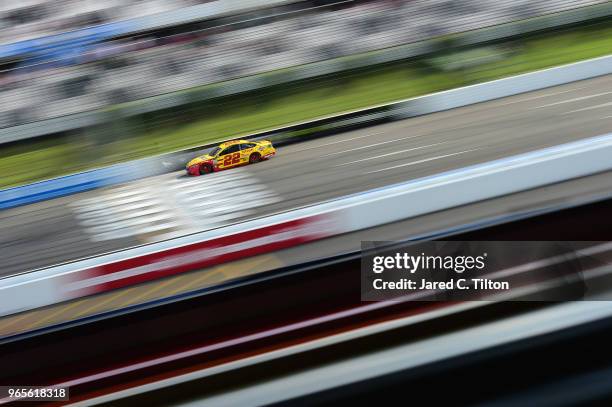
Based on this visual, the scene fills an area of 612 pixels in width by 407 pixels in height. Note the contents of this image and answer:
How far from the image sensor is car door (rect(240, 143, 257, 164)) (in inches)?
502

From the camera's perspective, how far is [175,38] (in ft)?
53.9

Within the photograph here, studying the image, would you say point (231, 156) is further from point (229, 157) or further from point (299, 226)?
point (299, 226)

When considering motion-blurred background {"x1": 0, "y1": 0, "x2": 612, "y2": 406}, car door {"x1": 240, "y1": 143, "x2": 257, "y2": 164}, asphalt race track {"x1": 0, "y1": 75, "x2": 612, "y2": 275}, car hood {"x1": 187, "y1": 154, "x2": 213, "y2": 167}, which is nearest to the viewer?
motion-blurred background {"x1": 0, "y1": 0, "x2": 612, "y2": 406}

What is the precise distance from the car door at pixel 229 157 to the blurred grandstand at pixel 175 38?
3.69 meters

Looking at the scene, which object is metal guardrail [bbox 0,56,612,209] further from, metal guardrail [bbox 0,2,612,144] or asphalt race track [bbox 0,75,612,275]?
metal guardrail [bbox 0,2,612,144]

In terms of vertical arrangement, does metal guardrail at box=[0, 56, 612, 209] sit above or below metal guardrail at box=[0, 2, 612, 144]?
below

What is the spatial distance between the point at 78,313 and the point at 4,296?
0.84m

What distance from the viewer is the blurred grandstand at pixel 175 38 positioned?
1554cm

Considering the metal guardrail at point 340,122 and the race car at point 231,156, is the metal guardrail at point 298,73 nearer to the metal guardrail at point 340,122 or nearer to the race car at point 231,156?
the metal guardrail at point 340,122

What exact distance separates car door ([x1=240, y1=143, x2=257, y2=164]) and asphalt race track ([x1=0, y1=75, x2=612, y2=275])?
0.19m

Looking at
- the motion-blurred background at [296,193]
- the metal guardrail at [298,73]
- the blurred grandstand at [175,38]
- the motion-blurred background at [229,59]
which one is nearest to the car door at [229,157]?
the motion-blurred background at [296,193]

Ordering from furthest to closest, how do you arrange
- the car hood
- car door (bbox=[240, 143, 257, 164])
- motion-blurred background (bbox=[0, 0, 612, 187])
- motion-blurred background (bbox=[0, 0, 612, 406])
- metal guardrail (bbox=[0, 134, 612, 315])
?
1. motion-blurred background (bbox=[0, 0, 612, 187])
2. the car hood
3. car door (bbox=[240, 143, 257, 164])
4. metal guardrail (bbox=[0, 134, 612, 315])
5. motion-blurred background (bbox=[0, 0, 612, 406])

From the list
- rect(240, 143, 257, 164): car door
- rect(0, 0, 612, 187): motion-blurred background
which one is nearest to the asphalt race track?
rect(240, 143, 257, 164): car door

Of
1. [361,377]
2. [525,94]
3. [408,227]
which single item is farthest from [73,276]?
[525,94]
